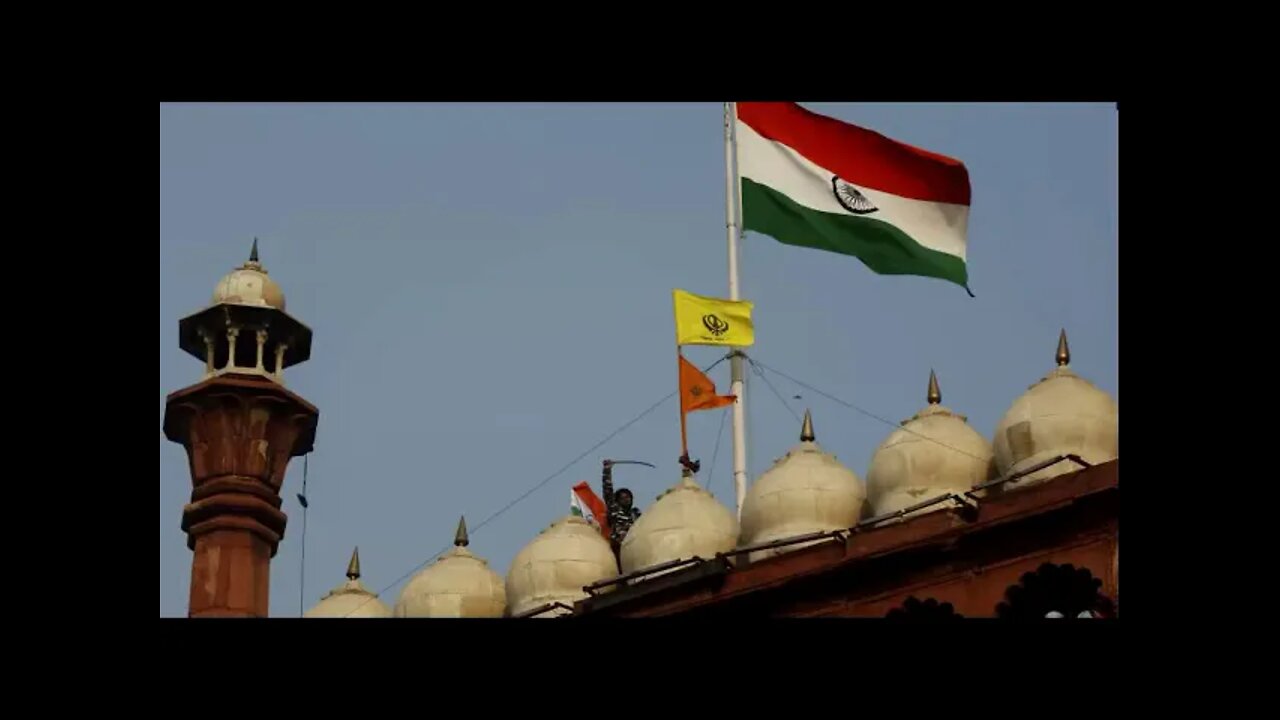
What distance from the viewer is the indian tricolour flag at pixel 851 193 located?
35719 mm

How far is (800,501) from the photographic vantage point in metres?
31.5

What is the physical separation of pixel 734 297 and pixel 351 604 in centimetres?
513

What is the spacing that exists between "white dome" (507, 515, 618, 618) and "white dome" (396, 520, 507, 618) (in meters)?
0.58

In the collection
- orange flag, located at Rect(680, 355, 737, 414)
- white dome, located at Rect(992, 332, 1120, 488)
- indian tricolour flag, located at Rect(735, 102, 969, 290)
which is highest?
indian tricolour flag, located at Rect(735, 102, 969, 290)

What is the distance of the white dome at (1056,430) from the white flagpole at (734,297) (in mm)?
3072

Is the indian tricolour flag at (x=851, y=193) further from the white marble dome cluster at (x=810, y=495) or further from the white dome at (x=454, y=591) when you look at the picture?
the white dome at (x=454, y=591)

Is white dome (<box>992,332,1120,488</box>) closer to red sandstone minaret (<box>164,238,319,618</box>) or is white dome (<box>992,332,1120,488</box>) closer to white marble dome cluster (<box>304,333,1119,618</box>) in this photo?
white marble dome cluster (<box>304,333,1119,618</box>)

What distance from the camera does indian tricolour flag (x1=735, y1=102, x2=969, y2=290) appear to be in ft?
117

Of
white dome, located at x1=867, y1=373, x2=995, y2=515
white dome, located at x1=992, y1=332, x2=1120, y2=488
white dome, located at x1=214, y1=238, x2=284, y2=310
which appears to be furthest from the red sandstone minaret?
white dome, located at x1=992, y1=332, x2=1120, y2=488

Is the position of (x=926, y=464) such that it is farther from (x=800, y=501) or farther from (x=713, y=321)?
(x=713, y=321)

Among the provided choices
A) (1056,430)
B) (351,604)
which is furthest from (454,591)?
(1056,430)

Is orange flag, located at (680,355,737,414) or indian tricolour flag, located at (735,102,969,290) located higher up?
indian tricolour flag, located at (735,102,969,290)

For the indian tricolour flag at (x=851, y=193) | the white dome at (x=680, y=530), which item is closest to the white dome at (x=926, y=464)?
the white dome at (x=680, y=530)
